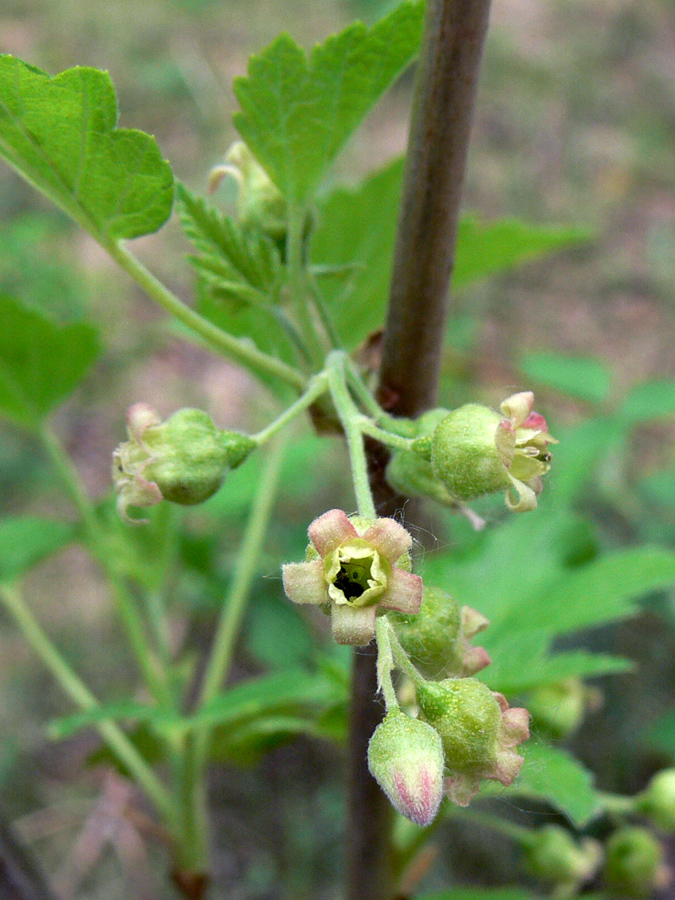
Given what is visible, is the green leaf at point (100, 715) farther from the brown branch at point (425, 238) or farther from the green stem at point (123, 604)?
the brown branch at point (425, 238)

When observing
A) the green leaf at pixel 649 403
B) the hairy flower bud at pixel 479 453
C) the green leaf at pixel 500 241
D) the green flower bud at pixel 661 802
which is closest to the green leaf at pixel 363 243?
the green leaf at pixel 500 241

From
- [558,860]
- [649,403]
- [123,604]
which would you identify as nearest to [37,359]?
[123,604]

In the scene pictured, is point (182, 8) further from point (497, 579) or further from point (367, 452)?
point (367, 452)

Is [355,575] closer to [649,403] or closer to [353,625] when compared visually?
[353,625]

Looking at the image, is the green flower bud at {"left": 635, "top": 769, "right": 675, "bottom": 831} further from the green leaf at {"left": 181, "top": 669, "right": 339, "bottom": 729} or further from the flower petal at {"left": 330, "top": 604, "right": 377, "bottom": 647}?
the flower petal at {"left": 330, "top": 604, "right": 377, "bottom": 647}

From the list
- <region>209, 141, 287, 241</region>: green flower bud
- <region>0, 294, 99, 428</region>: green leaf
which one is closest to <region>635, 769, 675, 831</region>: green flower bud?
<region>209, 141, 287, 241</region>: green flower bud

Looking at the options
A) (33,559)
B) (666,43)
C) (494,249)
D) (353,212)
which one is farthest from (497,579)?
(666,43)

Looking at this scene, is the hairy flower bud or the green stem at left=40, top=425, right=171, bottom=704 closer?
the hairy flower bud
